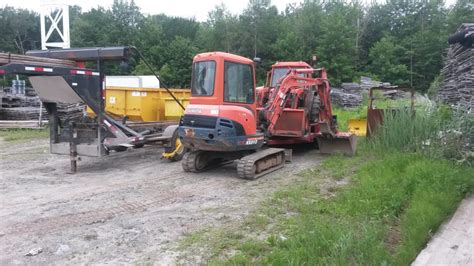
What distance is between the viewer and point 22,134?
51.1ft

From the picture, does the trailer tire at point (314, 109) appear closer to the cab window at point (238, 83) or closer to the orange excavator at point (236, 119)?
the orange excavator at point (236, 119)

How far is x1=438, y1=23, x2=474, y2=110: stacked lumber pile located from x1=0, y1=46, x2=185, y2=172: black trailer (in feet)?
23.7

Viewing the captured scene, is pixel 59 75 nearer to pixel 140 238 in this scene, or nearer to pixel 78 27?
pixel 140 238

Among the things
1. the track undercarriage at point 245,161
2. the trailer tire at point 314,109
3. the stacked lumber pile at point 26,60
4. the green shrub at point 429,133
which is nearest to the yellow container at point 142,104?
the stacked lumber pile at point 26,60

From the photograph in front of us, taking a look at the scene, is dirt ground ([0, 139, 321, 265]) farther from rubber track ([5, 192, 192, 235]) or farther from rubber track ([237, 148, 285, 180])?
rubber track ([237, 148, 285, 180])

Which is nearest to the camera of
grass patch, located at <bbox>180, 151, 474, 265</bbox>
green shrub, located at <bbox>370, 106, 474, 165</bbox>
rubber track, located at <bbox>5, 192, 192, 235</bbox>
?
→ grass patch, located at <bbox>180, 151, 474, 265</bbox>

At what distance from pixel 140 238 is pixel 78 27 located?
48.2 metres

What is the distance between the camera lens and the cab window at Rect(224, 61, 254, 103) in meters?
8.47

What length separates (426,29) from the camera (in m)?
43.6

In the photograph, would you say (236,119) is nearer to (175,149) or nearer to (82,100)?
(175,149)

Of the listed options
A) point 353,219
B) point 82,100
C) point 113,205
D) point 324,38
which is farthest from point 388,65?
point 113,205

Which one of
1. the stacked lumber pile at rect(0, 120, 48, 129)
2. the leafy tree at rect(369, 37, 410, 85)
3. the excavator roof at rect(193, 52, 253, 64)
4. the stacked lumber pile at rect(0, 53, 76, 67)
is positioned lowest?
the stacked lumber pile at rect(0, 120, 48, 129)

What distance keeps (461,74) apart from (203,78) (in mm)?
7315

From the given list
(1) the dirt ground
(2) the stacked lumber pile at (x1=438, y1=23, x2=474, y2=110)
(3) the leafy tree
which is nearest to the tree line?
(3) the leafy tree
